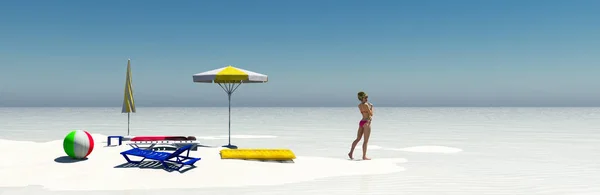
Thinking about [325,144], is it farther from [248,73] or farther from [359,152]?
[248,73]

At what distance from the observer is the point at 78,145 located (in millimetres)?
9406

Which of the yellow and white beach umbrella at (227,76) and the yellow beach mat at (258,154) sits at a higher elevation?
the yellow and white beach umbrella at (227,76)

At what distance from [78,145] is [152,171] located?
1897 millimetres

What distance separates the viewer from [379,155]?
12266mm

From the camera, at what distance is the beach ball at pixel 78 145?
30.9 ft

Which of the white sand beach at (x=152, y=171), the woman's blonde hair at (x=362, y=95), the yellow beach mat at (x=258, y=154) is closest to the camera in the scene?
A: the white sand beach at (x=152, y=171)

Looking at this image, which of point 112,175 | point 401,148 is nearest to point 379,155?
point 401,148

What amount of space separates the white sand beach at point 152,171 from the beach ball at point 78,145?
0.53ft

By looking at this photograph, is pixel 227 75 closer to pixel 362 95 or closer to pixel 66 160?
pixel 362 95

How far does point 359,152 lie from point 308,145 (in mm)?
2740

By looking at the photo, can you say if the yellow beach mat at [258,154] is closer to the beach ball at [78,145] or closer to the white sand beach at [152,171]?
the white sand beach at [152,171]

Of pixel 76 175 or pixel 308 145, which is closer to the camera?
pixel 76 175

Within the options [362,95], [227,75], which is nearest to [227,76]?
[227,75]

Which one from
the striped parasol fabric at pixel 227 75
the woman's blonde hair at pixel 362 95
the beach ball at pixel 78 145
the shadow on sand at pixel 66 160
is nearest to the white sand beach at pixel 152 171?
the shadow on sand at pixel 66 160
